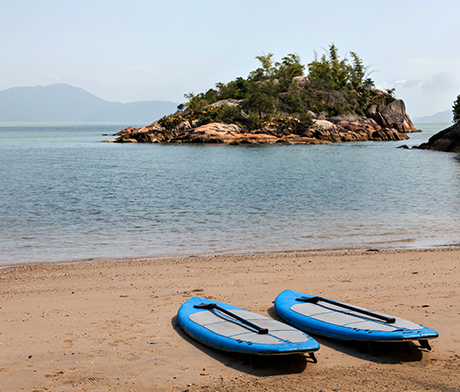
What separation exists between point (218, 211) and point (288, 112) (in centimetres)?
7642

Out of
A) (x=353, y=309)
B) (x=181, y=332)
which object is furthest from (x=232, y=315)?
(x=353, y=309)

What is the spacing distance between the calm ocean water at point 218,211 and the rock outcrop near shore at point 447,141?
22.7m

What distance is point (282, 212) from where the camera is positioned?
1775 centimetres

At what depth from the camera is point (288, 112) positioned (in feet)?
298

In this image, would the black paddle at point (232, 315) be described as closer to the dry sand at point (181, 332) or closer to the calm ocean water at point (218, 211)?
the dry sand at point (181, 332)

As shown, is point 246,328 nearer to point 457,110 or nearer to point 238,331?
point 238,331

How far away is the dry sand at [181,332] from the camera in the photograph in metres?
4.79

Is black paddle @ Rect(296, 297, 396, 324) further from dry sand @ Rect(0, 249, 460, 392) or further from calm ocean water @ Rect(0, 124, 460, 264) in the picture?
calm ocean water @ Rect(0, 124, 460, 264)

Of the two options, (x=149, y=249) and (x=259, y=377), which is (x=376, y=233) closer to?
(x=149, y=249)

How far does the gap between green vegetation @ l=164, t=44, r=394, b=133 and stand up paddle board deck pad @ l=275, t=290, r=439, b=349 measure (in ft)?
A: 238

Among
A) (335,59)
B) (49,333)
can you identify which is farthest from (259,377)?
(335,59)

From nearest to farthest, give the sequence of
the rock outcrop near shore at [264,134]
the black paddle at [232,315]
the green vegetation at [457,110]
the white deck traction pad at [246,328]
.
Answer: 1. the white deck traction pad at [246,328]
2. the black paddle at [232,315]
3. the green vegetation at [457,110]
4. the rock outcrop near shore at [264,134]

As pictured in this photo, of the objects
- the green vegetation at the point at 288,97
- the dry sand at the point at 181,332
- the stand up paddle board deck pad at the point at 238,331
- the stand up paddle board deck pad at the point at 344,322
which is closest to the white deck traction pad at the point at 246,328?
the stand up paddle board deck pad at the point at 238,331

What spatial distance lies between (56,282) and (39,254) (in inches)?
133
